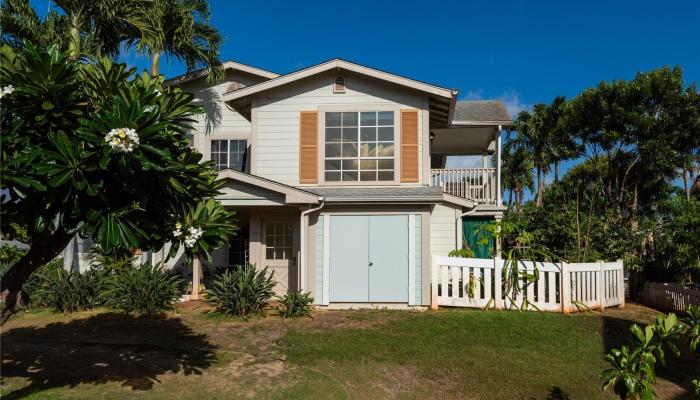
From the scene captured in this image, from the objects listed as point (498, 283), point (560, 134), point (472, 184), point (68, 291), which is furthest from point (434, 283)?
point (560, 134)

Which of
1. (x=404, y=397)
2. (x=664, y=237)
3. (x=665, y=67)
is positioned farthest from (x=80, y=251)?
(x=665, y=67)

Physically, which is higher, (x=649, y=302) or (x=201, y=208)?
(x=201, y=208)

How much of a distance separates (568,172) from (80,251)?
33042 millimetres

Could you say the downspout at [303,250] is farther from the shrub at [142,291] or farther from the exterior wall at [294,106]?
the shrub at [142,291]

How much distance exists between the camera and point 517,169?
33.1 meters

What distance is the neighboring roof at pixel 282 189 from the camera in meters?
10.9

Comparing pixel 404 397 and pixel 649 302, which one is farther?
pixel 649 302

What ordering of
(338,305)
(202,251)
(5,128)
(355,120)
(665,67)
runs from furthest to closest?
1. (665,67)
2. (355,120)
3. (338,305)
4. (202,251)
5. (5,128)

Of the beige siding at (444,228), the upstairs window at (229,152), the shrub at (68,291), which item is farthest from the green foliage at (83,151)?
the upstairs window at (229,152)

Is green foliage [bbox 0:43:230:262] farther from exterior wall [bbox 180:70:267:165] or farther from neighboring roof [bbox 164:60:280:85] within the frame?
neighboring roof [bbox 164:60:280:85]

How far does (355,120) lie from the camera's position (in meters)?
12.5

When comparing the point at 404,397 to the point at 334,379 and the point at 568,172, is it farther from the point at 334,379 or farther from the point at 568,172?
the point at 568,172

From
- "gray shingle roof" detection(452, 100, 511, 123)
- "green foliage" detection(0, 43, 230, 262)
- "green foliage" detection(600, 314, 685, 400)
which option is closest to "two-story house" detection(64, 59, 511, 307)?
"gray shingle roof" detection(452, 100, 511, 123)

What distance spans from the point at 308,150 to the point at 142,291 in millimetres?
5221
